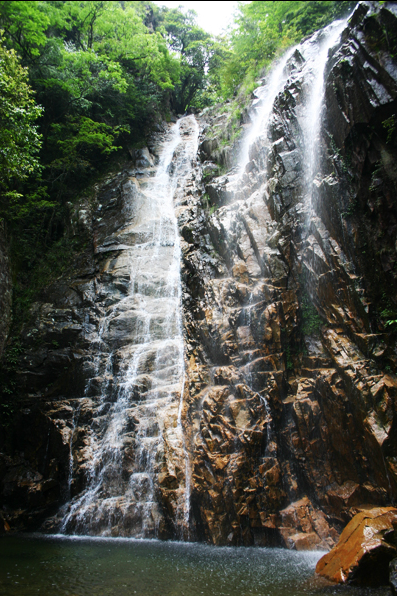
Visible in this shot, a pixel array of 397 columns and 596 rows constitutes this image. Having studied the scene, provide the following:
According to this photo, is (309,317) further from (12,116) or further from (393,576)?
(12,116)

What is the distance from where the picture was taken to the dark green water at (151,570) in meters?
5.19

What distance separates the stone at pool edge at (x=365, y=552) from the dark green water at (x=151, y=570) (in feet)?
0.74

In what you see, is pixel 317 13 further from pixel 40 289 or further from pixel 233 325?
pixel 40 289

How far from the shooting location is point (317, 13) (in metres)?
15.0

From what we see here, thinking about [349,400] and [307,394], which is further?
[307,394]

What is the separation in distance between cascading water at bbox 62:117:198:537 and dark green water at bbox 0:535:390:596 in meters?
0.83

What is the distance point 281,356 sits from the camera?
917 cm

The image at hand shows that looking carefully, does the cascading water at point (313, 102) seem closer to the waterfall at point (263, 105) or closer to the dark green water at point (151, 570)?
the waterfall at point (263, 105)

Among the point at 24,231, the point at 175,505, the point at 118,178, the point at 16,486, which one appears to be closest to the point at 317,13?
the point at 118,178

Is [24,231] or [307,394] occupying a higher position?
[24,231]

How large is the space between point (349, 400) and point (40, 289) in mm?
12395

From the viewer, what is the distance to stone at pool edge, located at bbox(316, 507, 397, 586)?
5.24 metres

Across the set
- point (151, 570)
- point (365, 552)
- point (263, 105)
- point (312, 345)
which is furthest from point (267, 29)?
point (151, 570)

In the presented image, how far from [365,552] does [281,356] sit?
15.4 ft
